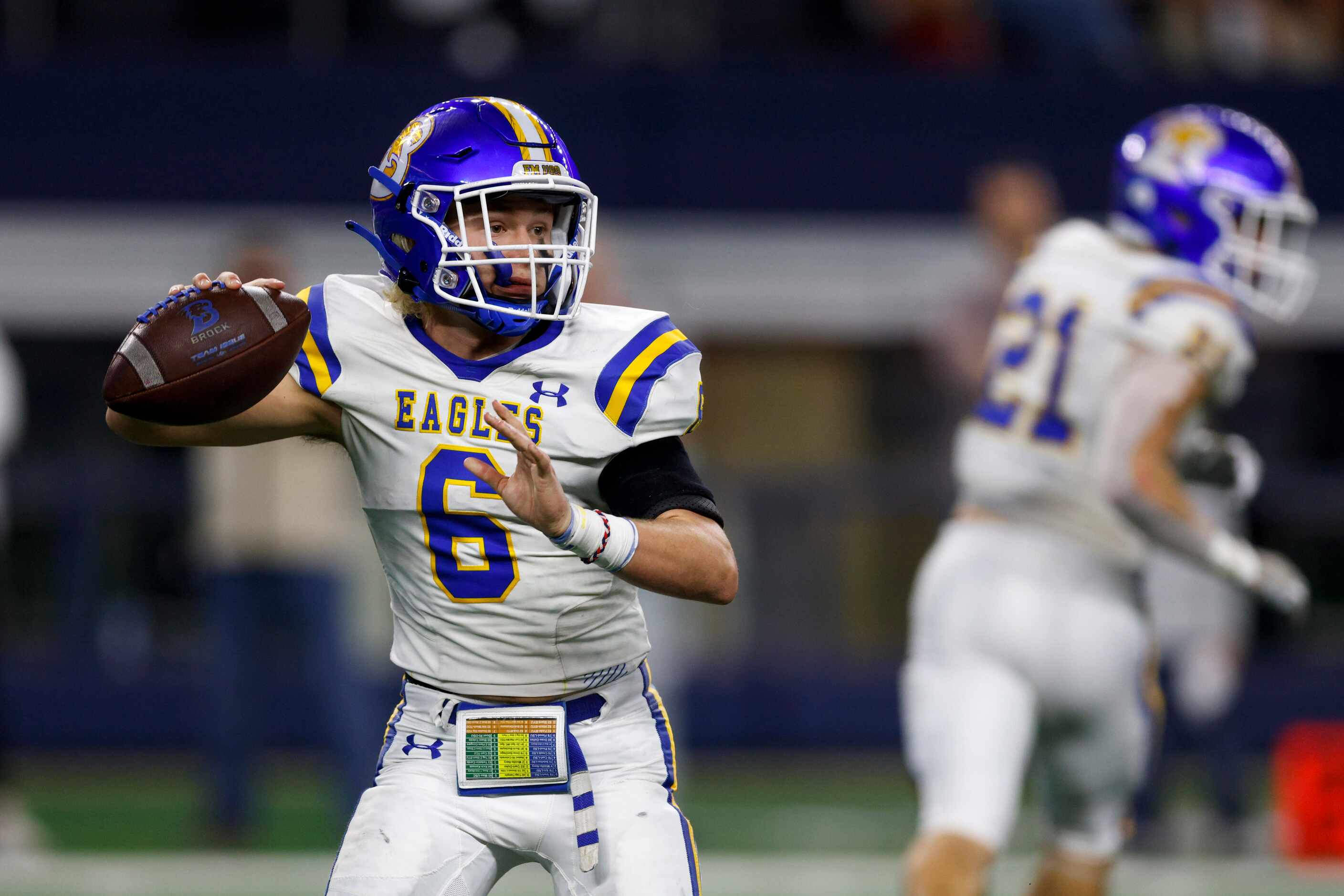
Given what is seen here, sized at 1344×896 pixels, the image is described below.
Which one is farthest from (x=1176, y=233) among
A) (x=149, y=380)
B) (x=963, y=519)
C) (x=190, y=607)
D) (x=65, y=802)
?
(x=190, y=607)

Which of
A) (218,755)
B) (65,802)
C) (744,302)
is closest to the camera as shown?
(218,755)

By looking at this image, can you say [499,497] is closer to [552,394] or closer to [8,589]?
[552,394]

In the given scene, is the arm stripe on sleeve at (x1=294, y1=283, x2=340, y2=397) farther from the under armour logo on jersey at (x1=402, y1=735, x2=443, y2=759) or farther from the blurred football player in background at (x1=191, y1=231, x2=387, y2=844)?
the blurred football player in background at (x1=191, y1=231, x2=387, y2=844)

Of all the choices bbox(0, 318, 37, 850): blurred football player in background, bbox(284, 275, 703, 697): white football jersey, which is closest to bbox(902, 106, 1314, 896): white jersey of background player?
bbox(284, 275, 703, 697): white football jersey

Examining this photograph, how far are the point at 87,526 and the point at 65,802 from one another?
156 centimetres

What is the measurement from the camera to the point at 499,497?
2.94m

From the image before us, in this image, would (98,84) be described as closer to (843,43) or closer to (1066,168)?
(843,43)

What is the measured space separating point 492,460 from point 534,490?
303mm

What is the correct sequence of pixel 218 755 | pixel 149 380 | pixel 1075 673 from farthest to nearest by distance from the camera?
pixel 218 755 < pixel 1075 673 < pixel 149 380

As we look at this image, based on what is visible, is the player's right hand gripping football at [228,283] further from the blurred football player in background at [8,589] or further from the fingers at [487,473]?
the blurred football player in background at [8,589]

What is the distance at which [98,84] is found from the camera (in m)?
8.84

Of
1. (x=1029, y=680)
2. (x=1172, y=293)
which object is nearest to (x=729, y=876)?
(x=1029, y=680)

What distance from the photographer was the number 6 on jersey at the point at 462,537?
2975 millimetres

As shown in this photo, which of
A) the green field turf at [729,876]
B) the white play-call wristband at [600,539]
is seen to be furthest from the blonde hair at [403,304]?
the green field turf at [729,876]
